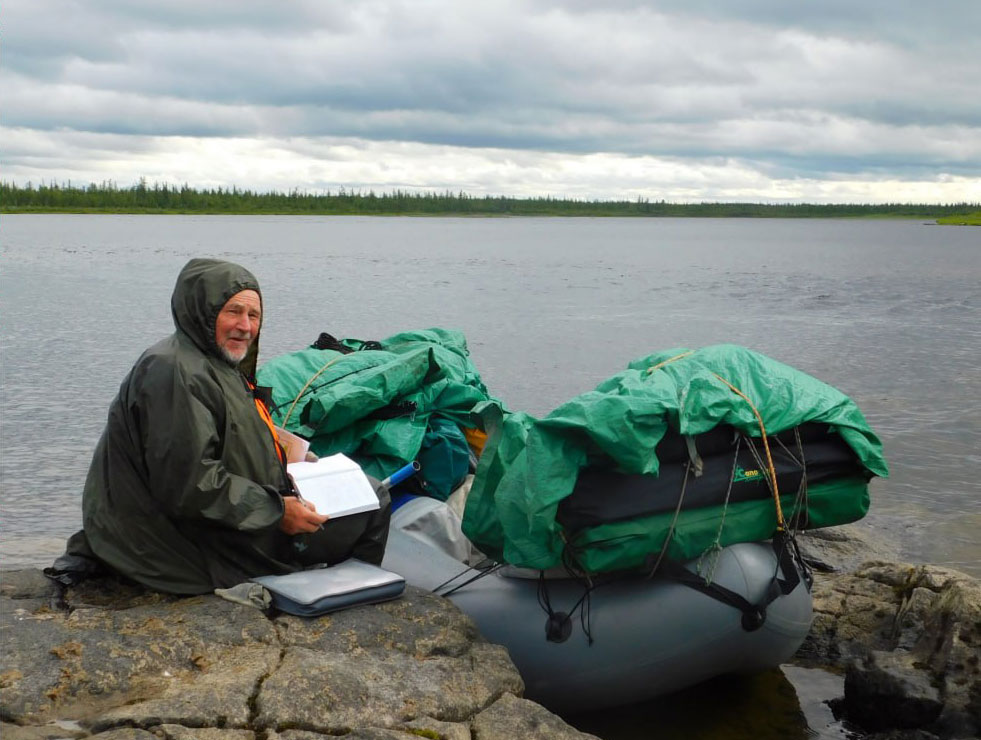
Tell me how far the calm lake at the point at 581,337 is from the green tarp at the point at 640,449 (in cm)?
114

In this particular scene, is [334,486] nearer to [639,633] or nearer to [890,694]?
[639,633]

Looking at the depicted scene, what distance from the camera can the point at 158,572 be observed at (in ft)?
16.8

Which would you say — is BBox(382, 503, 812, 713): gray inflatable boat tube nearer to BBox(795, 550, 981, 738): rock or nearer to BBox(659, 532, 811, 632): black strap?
BBox(659, 532, 811, 632): black strap

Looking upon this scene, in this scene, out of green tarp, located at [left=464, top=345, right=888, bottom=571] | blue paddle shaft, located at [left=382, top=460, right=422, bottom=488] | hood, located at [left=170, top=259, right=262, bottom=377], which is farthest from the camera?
blue paddle shaft, located at [left=382, top=460, right=422, bottom=488]

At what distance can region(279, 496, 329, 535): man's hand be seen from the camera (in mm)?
5047

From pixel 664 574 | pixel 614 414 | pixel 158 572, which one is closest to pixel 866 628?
pixel 664 574

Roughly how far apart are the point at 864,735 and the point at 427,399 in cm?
344

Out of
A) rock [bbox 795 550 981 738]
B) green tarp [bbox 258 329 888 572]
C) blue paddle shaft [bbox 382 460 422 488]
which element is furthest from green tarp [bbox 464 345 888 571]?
blue paddle shaft [bbox 382 460 422 488]

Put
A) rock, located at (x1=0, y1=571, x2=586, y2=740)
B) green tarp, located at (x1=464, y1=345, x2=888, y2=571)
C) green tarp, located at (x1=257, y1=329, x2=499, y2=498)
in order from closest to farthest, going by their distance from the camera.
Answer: rock, located at (x1=0, y1=571, x2=586, y2=740) → green tarp, located at (x1=464, y1=345, x2=888, y2=571) → green tarp, located at (x1=257, y1=329, x2=499, y2=498)

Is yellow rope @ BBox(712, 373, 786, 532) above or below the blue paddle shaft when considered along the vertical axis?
above

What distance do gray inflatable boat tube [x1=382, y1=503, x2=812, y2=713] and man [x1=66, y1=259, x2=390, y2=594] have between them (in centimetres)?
116

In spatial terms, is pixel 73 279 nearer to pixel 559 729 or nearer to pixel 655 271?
pixel 655 271

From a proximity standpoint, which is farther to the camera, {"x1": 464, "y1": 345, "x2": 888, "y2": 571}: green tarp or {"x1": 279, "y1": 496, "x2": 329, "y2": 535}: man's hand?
{"x1": 464, "y1": 345, "x2": 888, "y2": 571}: green tarp

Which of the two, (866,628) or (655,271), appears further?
(655,271)
